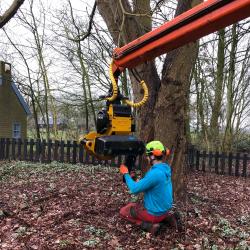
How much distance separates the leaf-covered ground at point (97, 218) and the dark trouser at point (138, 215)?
0.14 m

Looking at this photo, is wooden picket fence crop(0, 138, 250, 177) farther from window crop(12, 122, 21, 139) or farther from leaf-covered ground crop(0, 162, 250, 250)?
window crop(12, 122, 21, 139)

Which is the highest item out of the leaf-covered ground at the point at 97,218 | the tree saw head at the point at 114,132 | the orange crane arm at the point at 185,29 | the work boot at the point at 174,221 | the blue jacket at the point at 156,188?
the orange crane arm at the point at 185,29

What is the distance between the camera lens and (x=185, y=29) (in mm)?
4238

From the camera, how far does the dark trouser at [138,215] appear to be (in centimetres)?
559

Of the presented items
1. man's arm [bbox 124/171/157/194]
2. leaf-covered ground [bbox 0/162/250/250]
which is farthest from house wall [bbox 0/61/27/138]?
man's arm [bbox 124/171/157/194]

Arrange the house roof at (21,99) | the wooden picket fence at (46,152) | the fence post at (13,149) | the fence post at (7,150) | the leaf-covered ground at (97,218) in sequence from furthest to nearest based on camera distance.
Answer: the house roof at (21,99)
the fence post at (7,150)
the fence post at (13,149)
the wooden picket fence at (46,152)
the leaf-covered ground at (97,218)

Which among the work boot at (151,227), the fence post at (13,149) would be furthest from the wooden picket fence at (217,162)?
the work boot at (151,227)

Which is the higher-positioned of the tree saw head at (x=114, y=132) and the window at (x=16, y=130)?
the tree saw head at (x=114, y=132)

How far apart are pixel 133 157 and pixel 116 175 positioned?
6062 millimetres

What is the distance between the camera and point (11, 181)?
406 inches

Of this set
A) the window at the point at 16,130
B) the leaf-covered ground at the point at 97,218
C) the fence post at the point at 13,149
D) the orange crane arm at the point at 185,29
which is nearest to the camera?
the orange crane arm at the point at 185,29

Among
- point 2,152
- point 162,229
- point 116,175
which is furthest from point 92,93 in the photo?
point 162,229

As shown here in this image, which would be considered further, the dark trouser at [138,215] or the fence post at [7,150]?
the fence post at [7,150]

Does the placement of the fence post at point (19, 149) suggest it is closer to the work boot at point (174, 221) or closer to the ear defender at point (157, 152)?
the work boot at point (174, 221)
